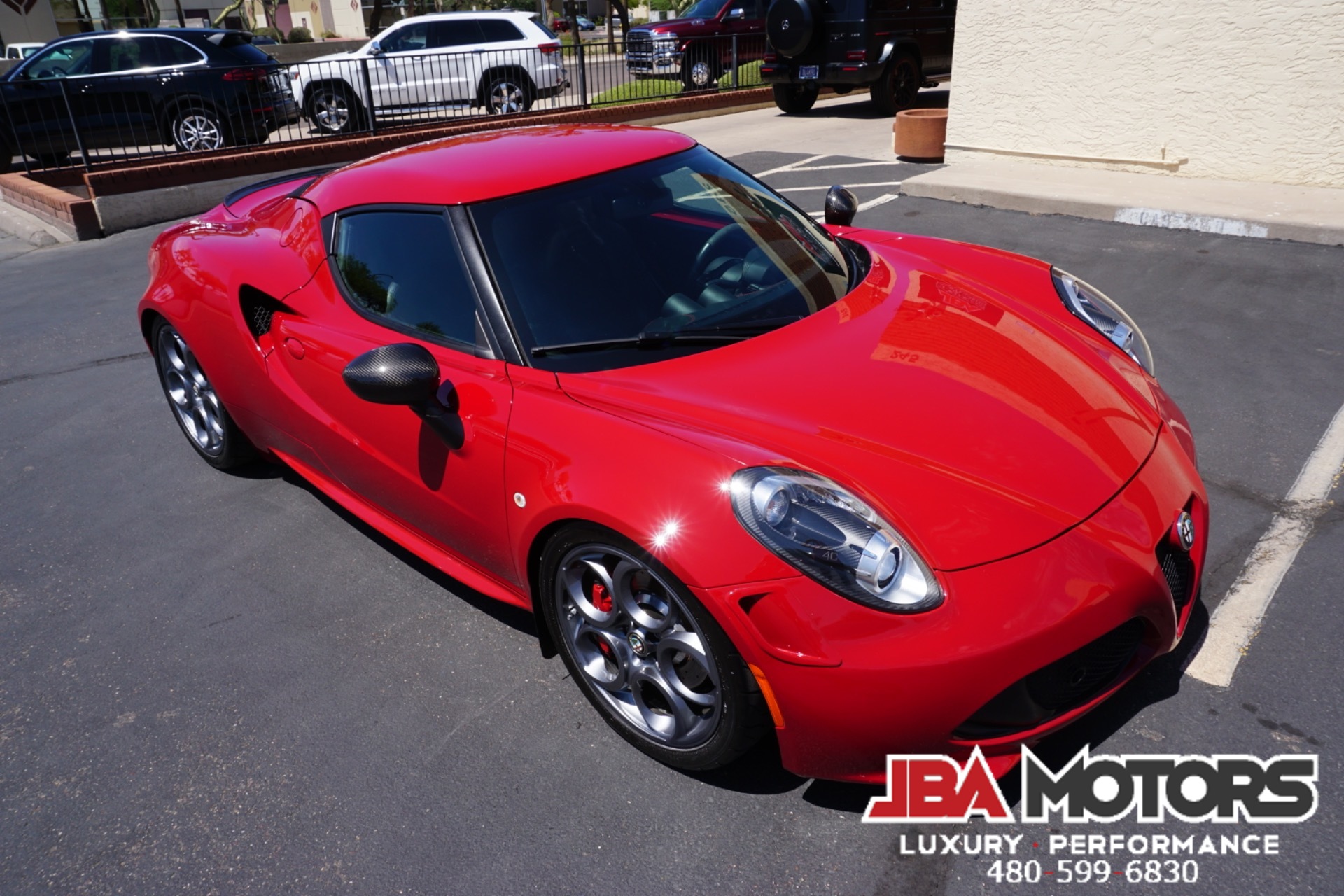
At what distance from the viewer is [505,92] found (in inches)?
575

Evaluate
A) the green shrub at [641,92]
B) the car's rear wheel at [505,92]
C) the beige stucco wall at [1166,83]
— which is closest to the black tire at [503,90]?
the car's rear wheel at [505,92]

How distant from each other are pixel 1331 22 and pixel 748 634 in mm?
8040

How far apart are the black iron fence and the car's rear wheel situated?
0.05 ft

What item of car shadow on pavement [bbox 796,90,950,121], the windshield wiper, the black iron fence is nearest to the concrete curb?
the black iron fence

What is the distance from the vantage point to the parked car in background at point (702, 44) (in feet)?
55.7

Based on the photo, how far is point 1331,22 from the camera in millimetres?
7270

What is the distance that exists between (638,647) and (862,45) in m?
13.4

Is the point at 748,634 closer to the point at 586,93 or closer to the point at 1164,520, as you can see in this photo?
the point at 1164,520

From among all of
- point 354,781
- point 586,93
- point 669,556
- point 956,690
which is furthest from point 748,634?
point 586,93

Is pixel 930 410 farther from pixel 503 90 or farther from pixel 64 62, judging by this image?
pixel 64 62

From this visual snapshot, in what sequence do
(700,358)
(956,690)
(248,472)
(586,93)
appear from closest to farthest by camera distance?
(956,690)
(700,358)
(248,472)
(586,93)

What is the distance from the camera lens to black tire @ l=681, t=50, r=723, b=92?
55.8 feet

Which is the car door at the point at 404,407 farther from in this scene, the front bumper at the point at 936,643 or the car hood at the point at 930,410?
the front bumper at the point at 936,643

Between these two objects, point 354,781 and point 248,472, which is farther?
point 248,472
